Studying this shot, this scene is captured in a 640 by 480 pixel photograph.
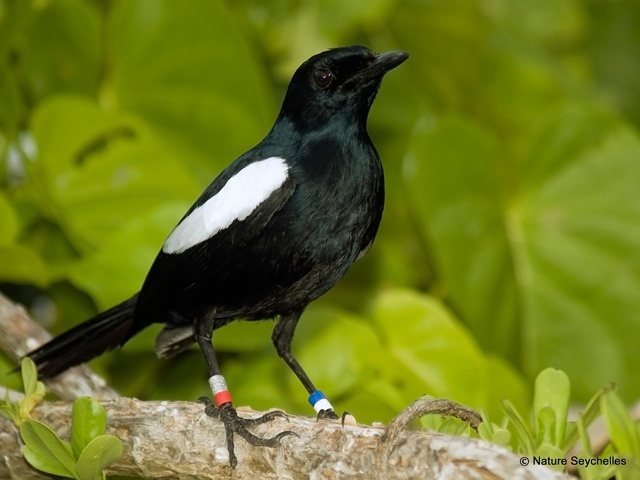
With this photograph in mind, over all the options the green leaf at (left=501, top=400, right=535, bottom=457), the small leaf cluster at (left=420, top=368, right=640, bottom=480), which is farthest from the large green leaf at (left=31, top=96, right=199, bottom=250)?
the green leaf at (left=501, top=400, right=535, bottom=457)

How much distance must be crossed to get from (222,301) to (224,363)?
822 mm

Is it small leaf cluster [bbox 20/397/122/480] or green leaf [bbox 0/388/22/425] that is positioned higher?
green leaf [bbox 0/388/22/425]

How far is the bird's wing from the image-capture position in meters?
1.56

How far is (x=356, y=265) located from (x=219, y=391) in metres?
1.06

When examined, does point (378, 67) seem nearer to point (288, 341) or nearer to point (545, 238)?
point (288, 341)

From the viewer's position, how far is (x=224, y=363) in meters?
2.43

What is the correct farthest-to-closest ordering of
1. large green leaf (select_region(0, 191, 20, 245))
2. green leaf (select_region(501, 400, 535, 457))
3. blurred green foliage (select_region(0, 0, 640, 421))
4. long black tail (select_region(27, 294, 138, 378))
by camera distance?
blurred green foliage (select_region(0, 0, 640, 421)) → large green leaf (select_region(0, 191, 20, 245)) → long black tail (select_region(27, 294, 138, 378)) → green leaf (select_region(501, 400, 535, 457))

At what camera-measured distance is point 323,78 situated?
1.67m

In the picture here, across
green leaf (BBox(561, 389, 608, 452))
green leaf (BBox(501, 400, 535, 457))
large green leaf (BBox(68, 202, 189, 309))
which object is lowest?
green leaf (BBox(561, 389, 608, 452))

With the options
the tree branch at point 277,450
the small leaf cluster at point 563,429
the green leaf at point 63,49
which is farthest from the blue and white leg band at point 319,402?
A: the green leaf at point 63,49

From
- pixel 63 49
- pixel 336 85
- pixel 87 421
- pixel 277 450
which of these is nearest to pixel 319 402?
pixel 277 450

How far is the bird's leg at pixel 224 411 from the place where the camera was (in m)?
1.41

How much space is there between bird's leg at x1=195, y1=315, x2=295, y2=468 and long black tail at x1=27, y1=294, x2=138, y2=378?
151 millimetres

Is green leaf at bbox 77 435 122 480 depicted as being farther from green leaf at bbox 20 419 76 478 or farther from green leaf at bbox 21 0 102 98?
green leaf at bbox 21 0 102 98
